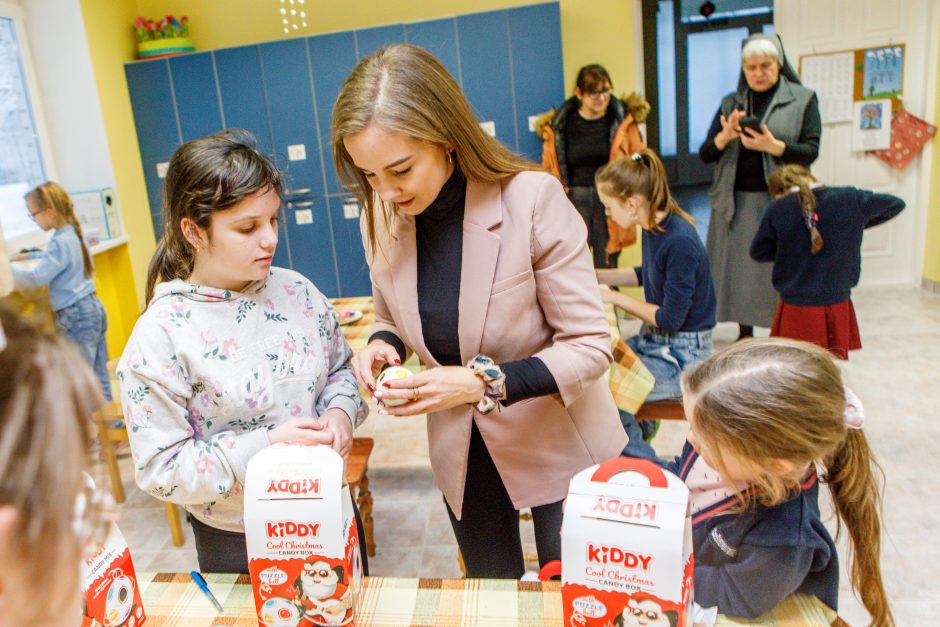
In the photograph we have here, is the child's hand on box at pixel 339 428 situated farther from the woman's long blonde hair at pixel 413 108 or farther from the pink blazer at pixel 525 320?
the woman's long blonde hair at pixel 413 108

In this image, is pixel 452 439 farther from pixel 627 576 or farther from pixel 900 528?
pixel 900 528

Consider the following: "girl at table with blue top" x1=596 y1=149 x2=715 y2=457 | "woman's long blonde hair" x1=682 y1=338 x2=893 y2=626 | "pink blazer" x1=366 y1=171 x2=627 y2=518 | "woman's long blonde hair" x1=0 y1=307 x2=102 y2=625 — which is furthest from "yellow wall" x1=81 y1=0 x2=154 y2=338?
"woman's long blonde hair" x1=0 y1=307 x2=102 y2=625

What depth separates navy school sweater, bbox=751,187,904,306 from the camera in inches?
110

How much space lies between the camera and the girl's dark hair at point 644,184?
2.35 metres

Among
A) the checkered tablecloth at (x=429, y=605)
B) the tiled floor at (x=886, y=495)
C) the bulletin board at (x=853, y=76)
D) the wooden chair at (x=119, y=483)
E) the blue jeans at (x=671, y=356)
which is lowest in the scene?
the tiled floor at (x=886, y=495)

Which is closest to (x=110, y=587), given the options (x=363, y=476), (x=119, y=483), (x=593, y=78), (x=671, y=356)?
(x=363, y=476)

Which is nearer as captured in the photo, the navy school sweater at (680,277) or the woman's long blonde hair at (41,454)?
the woman's long blonde hair at (41,454)

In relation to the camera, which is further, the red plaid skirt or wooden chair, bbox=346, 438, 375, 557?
the red plaid skirt

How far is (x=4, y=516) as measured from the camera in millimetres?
426

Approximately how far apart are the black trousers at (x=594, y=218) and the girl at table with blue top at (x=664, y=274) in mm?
2033

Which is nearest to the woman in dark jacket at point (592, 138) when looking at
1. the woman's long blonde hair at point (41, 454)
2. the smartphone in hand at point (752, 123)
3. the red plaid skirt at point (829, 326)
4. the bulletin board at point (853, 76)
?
the smartphone in hand at point (752, 123)

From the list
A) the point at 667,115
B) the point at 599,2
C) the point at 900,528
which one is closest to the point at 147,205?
the point at 599,2

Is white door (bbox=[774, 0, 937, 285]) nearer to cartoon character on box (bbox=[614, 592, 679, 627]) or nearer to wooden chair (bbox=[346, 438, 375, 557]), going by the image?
wooden chair (bbox=[346, 438, 375, 557])

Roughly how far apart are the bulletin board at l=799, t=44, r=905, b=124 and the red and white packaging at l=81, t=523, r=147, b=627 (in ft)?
16.7
